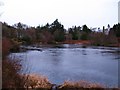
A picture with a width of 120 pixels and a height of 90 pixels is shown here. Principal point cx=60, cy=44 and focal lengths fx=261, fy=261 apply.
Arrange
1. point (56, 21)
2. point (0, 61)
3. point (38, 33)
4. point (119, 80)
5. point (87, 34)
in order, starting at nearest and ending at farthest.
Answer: point (0, 61) < point (119, 80) < point (38, 33) < point (87, 34) < point (56, 21)

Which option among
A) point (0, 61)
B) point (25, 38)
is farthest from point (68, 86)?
point (25, 38)

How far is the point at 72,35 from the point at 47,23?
7.46 metres

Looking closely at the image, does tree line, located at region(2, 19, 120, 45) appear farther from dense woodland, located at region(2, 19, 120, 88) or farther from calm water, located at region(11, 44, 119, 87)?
calm water, located at region(11, 44, 119, 87)

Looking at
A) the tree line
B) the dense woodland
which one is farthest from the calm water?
the tree line

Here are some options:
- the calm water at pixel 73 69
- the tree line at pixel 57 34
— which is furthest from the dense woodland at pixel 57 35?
the calm water at pixel 73 69

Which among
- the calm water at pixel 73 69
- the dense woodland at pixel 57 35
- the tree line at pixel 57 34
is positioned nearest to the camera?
the calm water at pixel 73 69

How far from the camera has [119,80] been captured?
13102 millimetres

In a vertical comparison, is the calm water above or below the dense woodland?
below

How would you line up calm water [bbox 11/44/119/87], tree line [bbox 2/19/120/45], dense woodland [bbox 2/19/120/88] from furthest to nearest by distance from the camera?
tree line [bbox 2/19/120/45] → dense woodland [bbox 2/19/120/88] → calm water [bbox 11/44/119/87]

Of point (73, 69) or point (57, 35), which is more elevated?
point (57, 35)

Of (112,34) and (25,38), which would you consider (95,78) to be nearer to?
(25,38)

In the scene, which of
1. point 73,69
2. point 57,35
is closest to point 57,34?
point 57,35

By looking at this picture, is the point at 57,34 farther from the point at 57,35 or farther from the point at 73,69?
the point at 73,69

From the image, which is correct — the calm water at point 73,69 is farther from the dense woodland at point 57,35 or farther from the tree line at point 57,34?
the tree line at point 57,34
